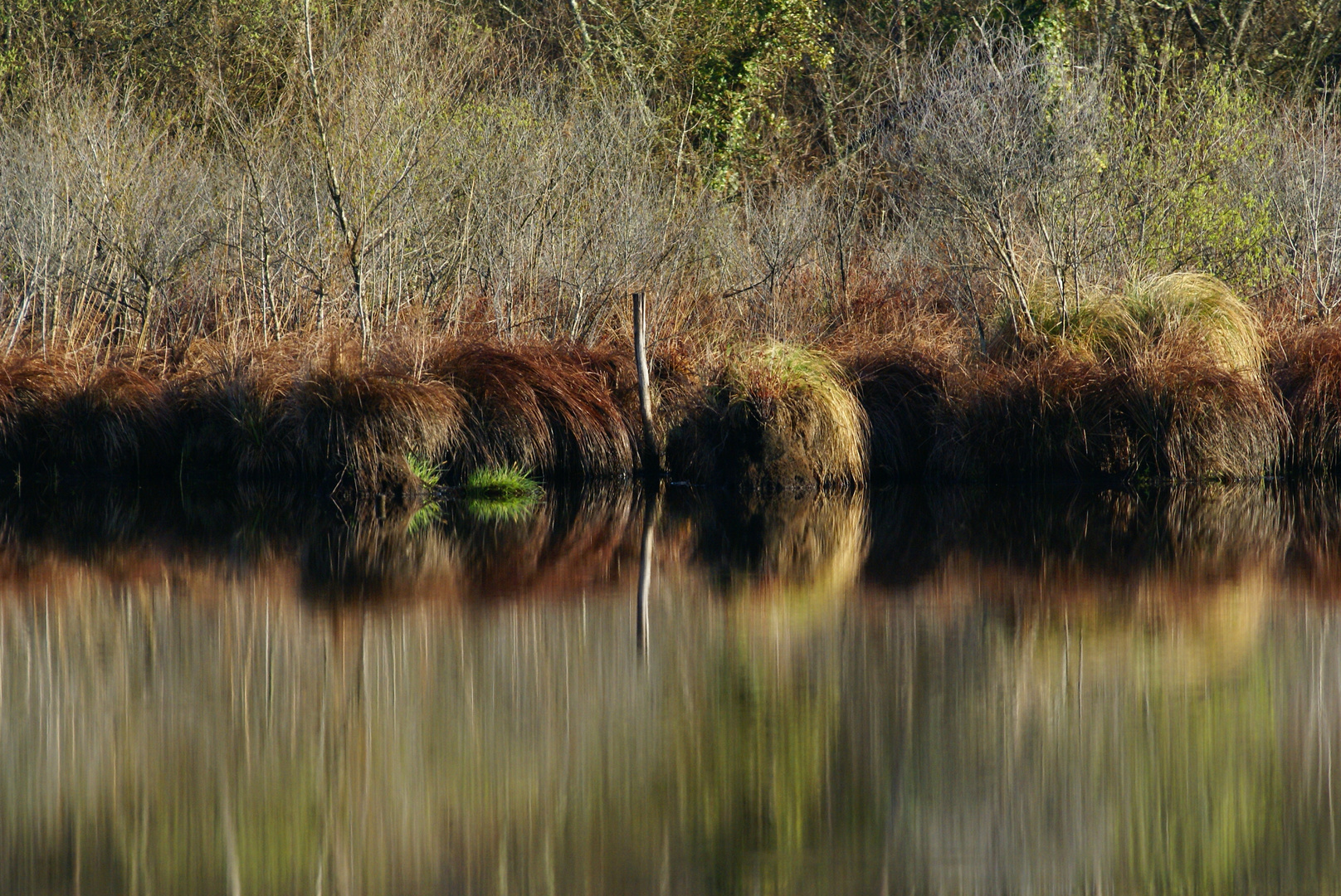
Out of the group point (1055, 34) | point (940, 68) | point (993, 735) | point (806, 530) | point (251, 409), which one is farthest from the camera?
point (1055, 34)

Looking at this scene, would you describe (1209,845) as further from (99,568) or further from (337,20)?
(337,20)

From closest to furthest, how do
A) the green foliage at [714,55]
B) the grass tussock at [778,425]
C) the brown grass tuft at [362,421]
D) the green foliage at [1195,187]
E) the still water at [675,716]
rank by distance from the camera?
the still water at [675,716] < the brown grass tuft at [362,421] < the grass tussock at [778,425] < the green foliage at [1195,187] < the green foliage at [714,55]

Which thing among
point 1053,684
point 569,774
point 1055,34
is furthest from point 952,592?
point 1055,34

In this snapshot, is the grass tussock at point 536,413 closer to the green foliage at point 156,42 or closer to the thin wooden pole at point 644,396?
the thin wooden pole at point 644,396

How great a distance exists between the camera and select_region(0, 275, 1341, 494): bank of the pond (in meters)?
13.8

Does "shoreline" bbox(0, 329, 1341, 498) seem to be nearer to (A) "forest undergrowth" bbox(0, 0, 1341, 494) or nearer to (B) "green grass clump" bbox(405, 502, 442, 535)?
(A) "forest undergrowth" bbox(0, 0, 1341, 494)

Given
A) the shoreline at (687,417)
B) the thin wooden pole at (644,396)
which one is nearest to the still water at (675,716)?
the shoreline at (687,417)

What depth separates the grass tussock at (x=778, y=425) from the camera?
14016 millimetres

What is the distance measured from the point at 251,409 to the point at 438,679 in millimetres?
7741

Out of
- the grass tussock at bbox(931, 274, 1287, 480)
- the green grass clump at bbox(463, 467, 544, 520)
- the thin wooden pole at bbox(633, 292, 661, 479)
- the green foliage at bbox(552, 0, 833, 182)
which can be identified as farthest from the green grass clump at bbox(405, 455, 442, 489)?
the green foliage at bbox(552, 0, 833, 182)

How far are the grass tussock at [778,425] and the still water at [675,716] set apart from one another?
2.89 meters

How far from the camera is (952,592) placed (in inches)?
356

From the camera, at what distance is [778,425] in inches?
554

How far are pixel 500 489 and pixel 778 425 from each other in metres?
2.58
